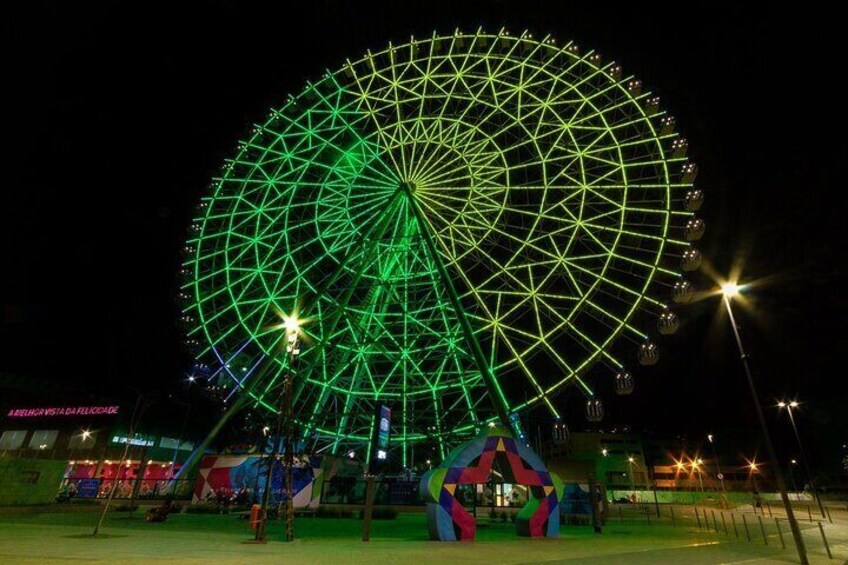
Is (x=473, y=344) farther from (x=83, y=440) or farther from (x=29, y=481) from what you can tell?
(x=83, y=440)

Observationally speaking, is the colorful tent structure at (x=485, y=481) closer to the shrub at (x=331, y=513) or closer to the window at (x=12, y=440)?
the shrub at (x=331, y=513)

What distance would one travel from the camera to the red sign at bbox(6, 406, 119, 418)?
55500 mm

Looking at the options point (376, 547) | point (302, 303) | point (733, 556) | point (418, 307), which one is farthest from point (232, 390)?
point (733, 556)

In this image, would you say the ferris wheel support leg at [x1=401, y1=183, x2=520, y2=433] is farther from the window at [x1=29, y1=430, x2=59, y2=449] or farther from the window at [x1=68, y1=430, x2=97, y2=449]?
the window at [x1=29, y1=430, x2=59, y2=449]

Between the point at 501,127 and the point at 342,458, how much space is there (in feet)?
66.9

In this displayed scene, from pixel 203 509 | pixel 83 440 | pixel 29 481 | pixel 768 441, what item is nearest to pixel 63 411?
pixel 83 440

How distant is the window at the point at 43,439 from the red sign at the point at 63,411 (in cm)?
181

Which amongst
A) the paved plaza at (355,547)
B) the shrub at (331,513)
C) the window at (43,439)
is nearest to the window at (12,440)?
the window at (43,439)

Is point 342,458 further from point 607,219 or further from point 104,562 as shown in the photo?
point 104,562

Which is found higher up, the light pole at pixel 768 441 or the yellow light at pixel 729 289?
the yellow light at pixel 729 289

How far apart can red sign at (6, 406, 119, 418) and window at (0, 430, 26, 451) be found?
6.06ft

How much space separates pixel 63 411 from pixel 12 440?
24.3ft

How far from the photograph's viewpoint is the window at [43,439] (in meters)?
56.4

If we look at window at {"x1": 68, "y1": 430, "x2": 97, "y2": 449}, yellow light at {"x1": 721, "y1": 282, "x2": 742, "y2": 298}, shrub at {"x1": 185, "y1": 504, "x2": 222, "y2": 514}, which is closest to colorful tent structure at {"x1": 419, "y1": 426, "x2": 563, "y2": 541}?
yellow light at {"x1": 721, "y1": 282, "x2": 742, "y2": 298}
